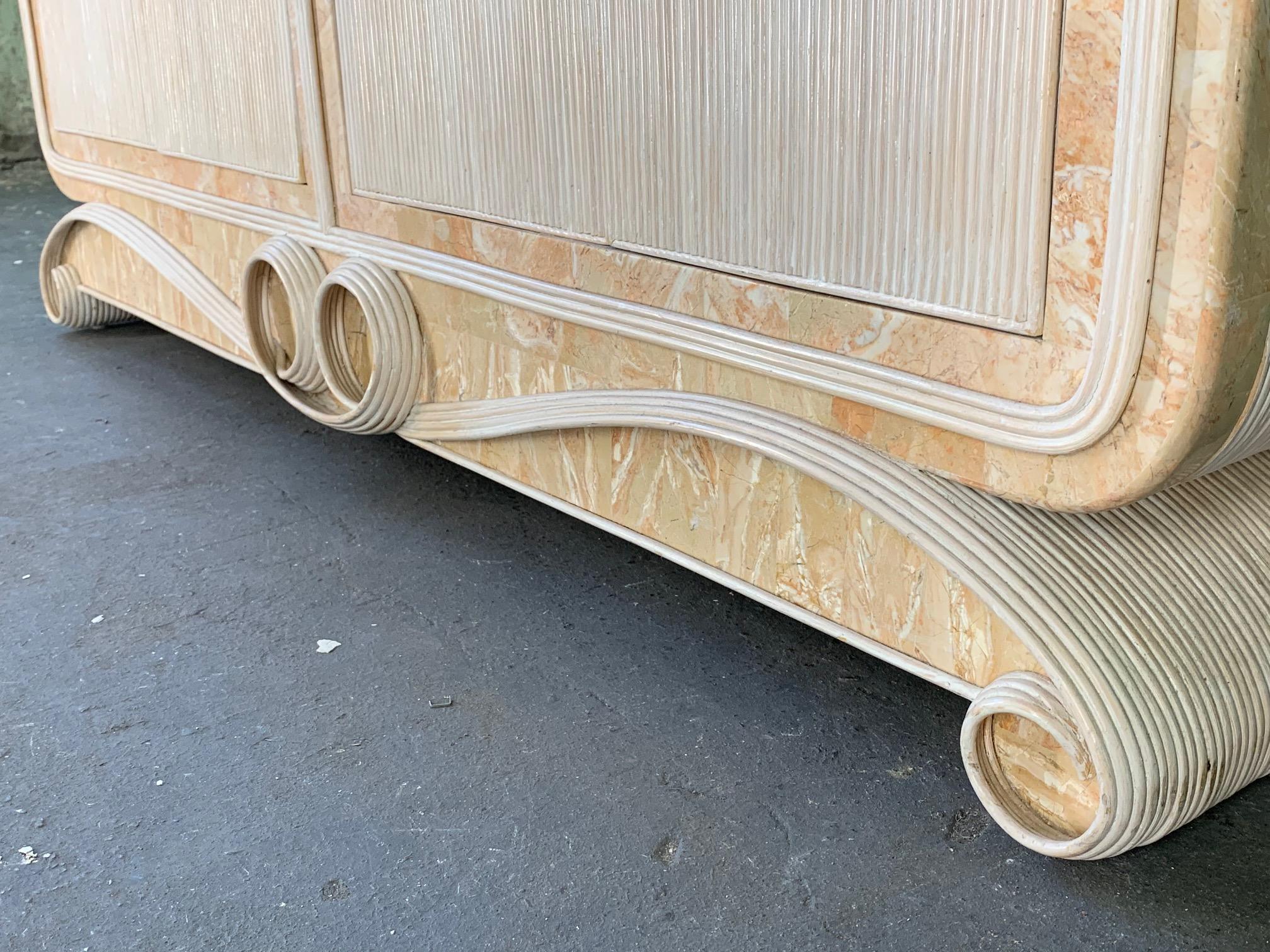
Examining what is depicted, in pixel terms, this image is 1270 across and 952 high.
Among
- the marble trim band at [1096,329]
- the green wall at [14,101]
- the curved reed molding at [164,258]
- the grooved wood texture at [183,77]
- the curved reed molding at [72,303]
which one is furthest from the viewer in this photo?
the green wall at [14,101]

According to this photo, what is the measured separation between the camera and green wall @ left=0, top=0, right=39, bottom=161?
7285 millimetres

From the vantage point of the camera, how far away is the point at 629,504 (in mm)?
2158

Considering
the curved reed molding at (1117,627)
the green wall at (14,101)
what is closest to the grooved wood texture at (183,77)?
the curved reed molding at (1117,627)

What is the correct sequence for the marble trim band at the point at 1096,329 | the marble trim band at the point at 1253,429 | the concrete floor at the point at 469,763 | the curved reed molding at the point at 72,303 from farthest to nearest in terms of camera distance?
the curved reed molding at the point at 72,303
the concrete floor at the point at 469,763
the marble trim band at the point at 1253,429
the marble trim band at the point at 1096,329

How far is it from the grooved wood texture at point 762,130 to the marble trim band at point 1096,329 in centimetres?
9

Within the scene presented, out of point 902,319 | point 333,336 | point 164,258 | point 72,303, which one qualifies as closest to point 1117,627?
point 902,319

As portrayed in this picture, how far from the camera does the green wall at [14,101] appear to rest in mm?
7285

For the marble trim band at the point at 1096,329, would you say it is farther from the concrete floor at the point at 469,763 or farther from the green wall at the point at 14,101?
the green wall at the point at 14,101

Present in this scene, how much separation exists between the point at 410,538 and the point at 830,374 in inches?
45.3

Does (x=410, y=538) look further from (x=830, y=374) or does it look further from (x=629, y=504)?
(x=830, y=374)

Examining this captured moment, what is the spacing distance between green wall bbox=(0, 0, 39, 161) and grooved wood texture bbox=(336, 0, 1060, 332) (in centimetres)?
579

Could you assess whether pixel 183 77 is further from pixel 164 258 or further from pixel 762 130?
pixel 762 130

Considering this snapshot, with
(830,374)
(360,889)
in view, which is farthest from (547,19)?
(360,889)

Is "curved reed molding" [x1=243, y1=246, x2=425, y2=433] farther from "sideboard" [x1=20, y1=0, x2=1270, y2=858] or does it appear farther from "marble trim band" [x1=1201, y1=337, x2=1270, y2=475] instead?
"marble trim band" [x1=1201, y1=337, x2=1270, y2=475]
